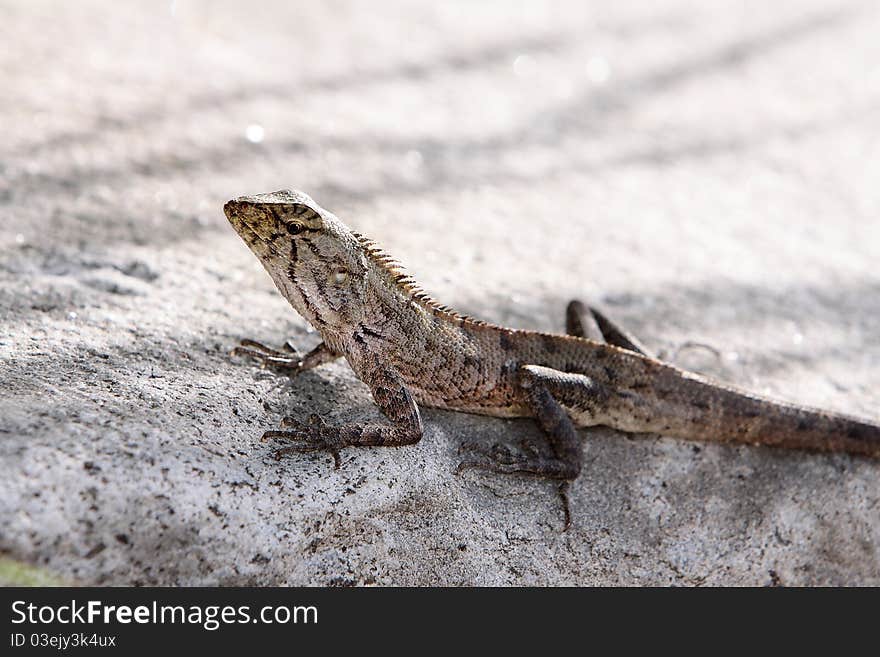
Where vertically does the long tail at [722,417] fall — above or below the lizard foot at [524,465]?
above

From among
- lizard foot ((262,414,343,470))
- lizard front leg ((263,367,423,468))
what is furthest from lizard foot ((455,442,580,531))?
lizard foot ((262,414,343,470))

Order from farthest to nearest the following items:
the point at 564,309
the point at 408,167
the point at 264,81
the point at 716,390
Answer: the point at 264,81 < the point at 408,167 < the point at 564,309 < the point at 716,390

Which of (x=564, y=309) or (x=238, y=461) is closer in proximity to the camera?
(x=238, y=461)

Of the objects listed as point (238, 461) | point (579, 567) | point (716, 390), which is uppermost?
point (716, 390)

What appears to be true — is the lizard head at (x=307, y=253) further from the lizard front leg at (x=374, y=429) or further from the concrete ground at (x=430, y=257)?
the concrete ground at (x=430, y=257)

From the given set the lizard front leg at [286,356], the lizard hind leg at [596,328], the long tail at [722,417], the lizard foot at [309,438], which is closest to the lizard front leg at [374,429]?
the lizard foot at [309,438]

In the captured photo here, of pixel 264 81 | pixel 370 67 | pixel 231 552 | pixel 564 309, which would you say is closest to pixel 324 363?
pixel 231 552

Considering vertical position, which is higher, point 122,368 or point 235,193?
point 235,193

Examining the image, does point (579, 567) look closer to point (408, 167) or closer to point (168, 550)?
point (168, 550)
